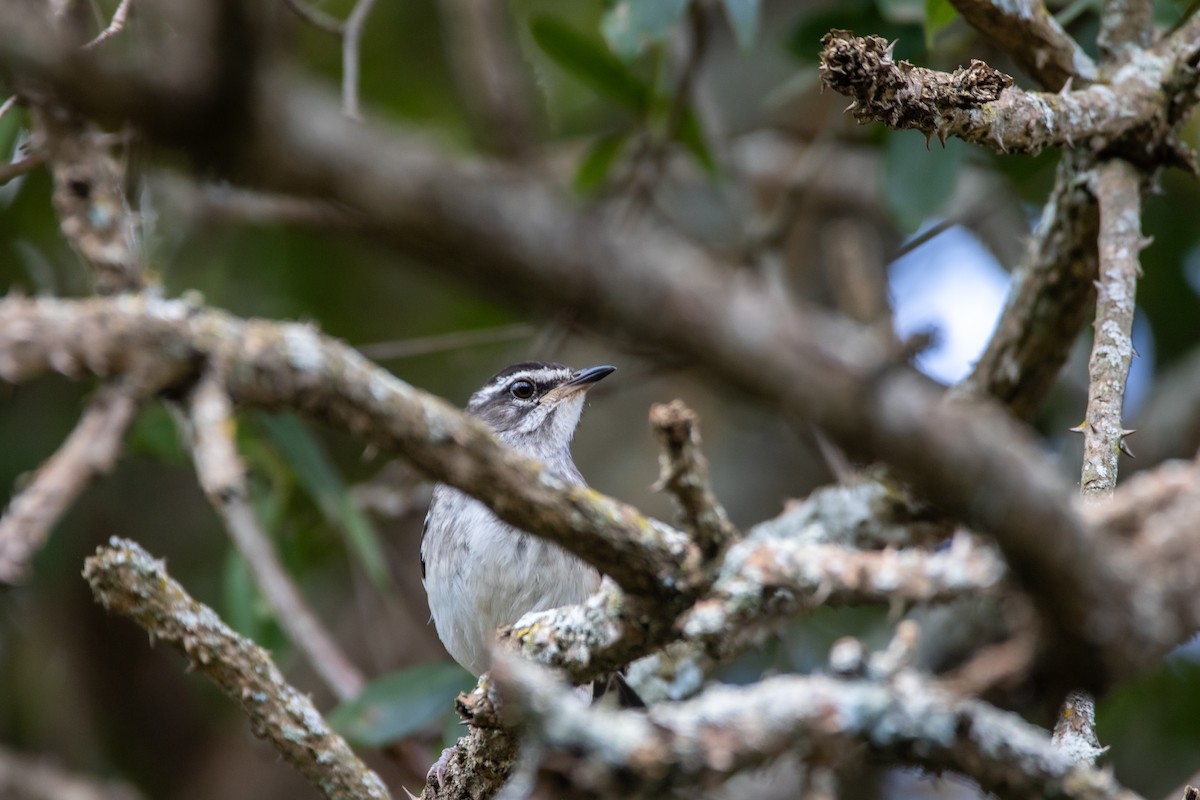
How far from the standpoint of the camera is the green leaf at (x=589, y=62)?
7.51 metres

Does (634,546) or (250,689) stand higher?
(250,689)

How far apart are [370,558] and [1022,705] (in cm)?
424

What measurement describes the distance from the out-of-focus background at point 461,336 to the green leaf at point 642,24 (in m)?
0.44

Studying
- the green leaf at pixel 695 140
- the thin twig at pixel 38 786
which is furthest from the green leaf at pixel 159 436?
the green leaf at pixel 695 140

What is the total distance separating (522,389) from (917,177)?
2.68m

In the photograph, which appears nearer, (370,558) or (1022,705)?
(1022,705)

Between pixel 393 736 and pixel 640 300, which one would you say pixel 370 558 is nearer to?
pixel 393 736

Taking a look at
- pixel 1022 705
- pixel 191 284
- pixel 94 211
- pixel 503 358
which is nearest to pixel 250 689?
pixel 94 211

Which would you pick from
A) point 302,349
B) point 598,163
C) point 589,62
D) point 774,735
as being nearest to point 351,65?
point 589,62

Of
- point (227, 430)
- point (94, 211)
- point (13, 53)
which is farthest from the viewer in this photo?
point (94, 211)

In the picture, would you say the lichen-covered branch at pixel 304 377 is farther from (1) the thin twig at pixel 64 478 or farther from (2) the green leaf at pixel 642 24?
(2) the green leaf at pixel 642 24

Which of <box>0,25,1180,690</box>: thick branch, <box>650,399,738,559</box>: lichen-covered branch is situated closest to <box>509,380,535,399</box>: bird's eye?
<box>650,399,738,559</box>: lichen-covered branch

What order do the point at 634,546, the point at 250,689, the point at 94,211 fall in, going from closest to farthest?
the point at 634,546
the point at 94,211
the point at 250,689

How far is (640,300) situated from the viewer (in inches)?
83.6
